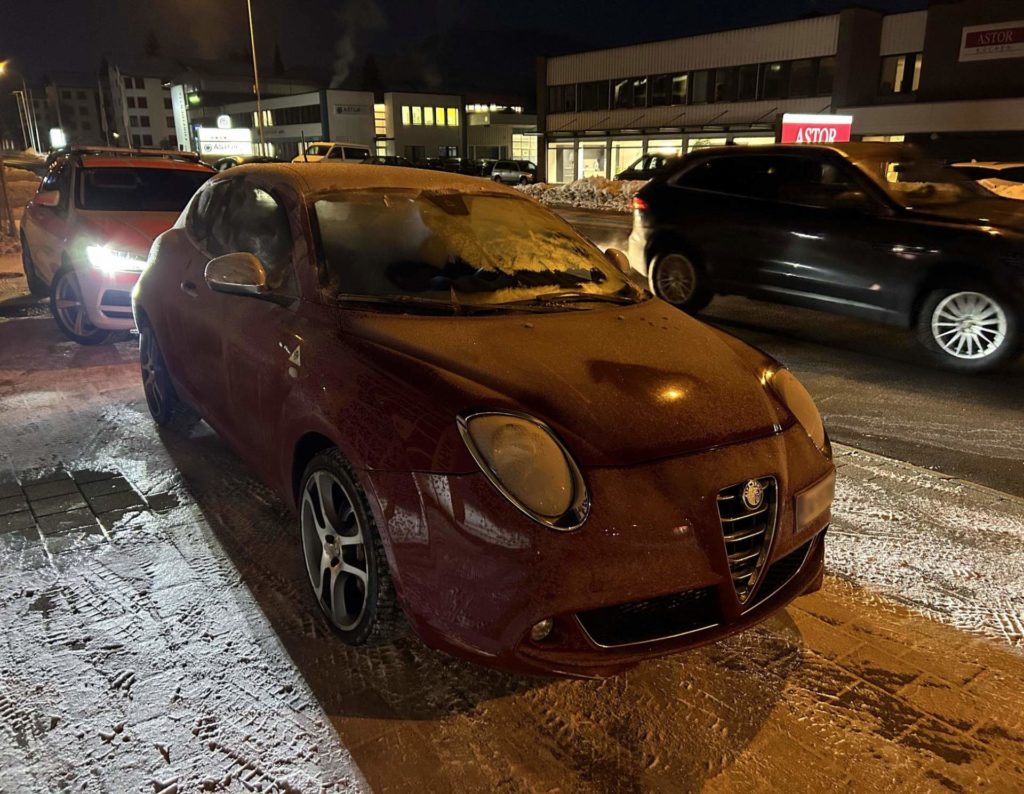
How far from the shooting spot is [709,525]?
2305mm

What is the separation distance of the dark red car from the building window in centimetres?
3580

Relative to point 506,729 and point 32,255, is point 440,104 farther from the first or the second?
point 506,729

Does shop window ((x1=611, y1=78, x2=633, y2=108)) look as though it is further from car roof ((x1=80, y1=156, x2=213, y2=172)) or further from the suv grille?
the suv grille

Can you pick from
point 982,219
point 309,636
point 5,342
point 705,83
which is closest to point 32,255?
point 5,342

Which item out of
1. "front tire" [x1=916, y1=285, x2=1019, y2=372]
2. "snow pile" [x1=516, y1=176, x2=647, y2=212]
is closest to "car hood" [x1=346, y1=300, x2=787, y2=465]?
"front tire" [x1=916, y1=285, x2=1019, y2=372]

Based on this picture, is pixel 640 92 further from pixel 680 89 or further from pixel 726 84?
pixel 726 84

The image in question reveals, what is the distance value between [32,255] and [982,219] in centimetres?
960

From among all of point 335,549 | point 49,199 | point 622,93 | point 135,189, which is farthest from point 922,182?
point 622,93

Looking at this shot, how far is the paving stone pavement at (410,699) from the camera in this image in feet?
7.64

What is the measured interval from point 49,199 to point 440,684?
7.43m

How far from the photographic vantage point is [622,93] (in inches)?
1690

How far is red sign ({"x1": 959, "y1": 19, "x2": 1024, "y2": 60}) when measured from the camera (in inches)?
1042

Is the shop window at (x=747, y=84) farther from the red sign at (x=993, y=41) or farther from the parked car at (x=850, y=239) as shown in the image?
the parked car at (x=850, y=239)

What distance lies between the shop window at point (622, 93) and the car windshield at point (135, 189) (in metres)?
38.2
